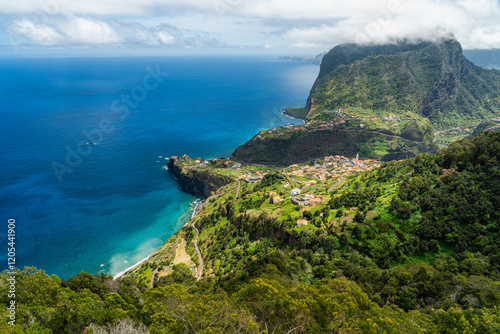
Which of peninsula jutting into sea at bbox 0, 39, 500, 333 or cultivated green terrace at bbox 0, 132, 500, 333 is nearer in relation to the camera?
cultivated green terrace at bbox 0, 132, 500, 333

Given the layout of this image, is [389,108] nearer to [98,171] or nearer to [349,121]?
[349,121]

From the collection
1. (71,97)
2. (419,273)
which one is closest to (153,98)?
(71,97)

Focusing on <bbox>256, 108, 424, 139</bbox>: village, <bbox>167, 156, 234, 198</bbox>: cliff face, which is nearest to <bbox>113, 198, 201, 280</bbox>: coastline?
<bbox>167, 156, 234, 198</bbox>: cliff face

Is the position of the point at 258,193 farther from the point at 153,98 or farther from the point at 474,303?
the point at 153,98

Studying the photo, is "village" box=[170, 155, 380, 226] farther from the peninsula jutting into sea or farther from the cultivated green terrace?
the cultivated green terrace

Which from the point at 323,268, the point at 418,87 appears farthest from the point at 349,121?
the point at 323,268

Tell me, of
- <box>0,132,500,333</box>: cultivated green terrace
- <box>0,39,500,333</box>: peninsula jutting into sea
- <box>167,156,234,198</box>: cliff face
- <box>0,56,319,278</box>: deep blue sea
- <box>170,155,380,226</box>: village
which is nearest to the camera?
<box>0,132,500,333</box>: cultivated green terrace

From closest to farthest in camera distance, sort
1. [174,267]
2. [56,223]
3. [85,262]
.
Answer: [174,267]
[85,262]
[56,223]
